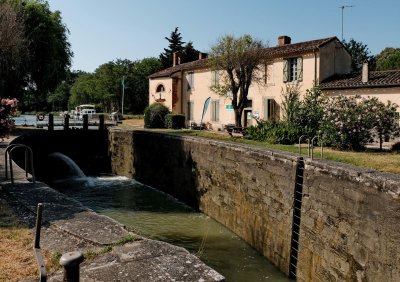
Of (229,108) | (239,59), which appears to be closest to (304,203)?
(239,59)

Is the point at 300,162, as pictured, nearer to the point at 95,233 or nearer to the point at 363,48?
the point at 95,233

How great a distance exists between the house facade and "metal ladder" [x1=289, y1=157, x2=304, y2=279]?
1141cm

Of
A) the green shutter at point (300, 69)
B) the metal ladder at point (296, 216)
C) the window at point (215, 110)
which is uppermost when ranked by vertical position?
the green shutter at point (300, 69)

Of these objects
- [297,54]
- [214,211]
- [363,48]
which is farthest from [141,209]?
[363,48]

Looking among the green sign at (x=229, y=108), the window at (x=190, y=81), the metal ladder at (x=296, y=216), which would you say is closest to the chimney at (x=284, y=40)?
the green sign at (x=229, y=108)

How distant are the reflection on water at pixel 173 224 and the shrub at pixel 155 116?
974 centimetres

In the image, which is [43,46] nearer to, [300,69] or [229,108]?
[229,108]

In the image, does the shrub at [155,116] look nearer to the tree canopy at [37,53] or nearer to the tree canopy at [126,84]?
the tree canopy at [37,53]

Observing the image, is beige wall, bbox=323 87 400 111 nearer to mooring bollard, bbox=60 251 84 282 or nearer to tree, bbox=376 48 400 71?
mooring bollard, bbox=60 251 84 282

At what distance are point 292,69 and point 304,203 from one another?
55.3 feet

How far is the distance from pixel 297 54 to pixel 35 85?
17310mm

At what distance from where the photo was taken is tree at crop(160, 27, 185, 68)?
214 ft

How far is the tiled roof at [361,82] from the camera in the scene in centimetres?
1911

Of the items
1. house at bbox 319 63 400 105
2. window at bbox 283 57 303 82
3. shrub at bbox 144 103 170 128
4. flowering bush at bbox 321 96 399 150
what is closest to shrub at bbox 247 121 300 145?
flowering bush at bbox 321 96 399 150
